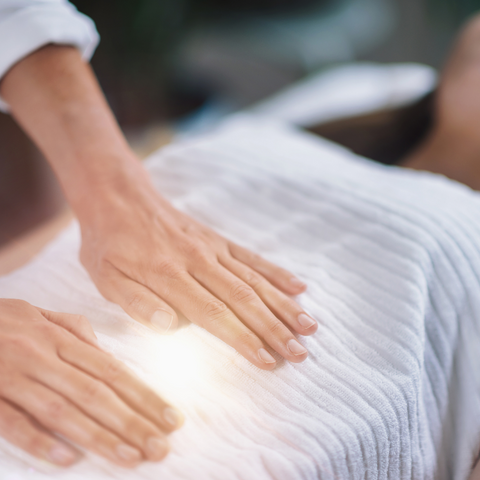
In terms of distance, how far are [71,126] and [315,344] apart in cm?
41

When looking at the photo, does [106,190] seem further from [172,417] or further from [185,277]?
[172,417]

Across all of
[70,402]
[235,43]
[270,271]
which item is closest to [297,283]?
[270,271]

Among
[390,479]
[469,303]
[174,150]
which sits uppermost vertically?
[174,150]

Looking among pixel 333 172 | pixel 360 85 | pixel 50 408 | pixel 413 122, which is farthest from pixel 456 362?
pixel 360 85

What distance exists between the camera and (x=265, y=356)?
0.40 meters

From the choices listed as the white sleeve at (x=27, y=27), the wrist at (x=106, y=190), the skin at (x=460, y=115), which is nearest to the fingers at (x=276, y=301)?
the wrist at (x=106, y=190)

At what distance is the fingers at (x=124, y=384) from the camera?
1.17ft

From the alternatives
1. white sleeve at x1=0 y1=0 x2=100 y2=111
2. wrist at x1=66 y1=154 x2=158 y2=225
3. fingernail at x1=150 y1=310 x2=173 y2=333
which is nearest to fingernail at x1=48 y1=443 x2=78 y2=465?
fingernail at x1=150 y1=310 x2=173 y2=333

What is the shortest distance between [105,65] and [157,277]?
1454 millimetres

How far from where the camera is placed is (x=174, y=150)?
0.74m

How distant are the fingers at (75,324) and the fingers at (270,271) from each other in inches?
7.5

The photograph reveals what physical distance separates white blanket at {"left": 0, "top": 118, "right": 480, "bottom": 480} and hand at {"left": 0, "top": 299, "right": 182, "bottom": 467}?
0.6 inches

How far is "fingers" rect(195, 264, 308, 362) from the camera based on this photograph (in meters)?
0.41

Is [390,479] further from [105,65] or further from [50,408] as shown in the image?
[105,65]
